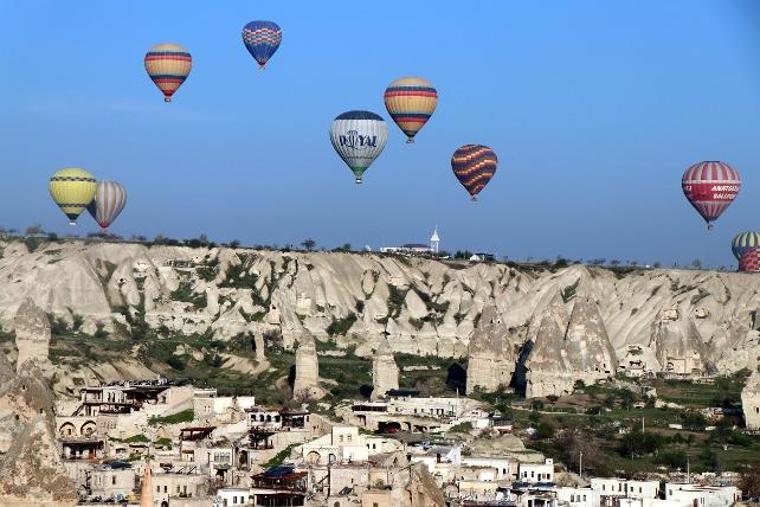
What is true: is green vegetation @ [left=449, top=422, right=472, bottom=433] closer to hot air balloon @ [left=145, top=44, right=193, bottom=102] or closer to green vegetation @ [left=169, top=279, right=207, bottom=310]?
hot air balloon @ [left=145, top=44, right=193, bottom=102]

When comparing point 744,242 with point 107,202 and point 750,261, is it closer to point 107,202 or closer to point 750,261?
point 750,261

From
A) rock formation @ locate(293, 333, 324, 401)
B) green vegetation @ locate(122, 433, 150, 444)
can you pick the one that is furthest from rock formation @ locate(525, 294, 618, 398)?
green vegetation @ locate(122, 433, 150, 444)

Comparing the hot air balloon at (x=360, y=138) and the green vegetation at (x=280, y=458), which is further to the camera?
the hot air balloon at (x=360, y=138)

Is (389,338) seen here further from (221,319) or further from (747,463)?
(747,463)

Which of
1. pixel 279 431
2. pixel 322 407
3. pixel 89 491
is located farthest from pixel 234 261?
pixel 89 491

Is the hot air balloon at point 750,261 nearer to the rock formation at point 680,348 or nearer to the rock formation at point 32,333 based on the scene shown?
the rock formation at point 680,348

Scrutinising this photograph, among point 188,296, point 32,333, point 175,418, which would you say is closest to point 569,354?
point 32,333

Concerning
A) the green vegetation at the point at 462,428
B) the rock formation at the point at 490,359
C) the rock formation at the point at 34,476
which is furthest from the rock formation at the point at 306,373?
the rock formation at the point at 34,476
